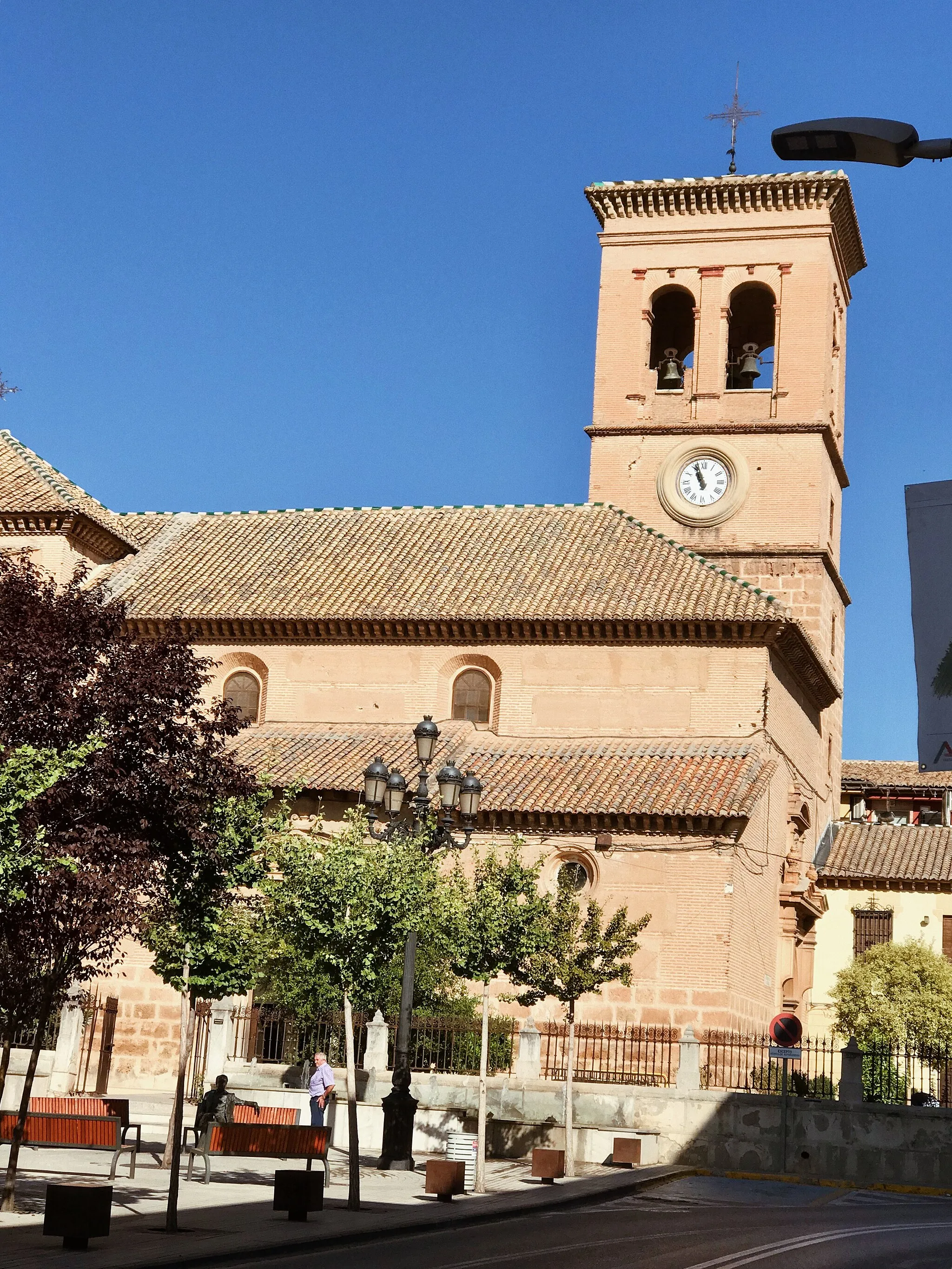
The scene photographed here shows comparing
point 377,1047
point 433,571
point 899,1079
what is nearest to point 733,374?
point 433,571

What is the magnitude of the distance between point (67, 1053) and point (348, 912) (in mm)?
11660

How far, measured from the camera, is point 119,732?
15.2 meters

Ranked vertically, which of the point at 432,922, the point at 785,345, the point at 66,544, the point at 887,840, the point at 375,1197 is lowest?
the point at 375,1197

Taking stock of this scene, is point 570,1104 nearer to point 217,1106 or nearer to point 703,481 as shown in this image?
point 217,1106

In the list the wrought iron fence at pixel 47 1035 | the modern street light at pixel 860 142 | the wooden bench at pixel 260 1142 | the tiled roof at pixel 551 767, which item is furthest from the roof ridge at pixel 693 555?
the modern street light at pixel 860 142

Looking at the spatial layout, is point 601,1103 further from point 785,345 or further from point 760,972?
point 785,345

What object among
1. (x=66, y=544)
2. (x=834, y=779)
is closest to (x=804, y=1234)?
(x=66, y=544)

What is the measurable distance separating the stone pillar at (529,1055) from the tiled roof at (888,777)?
28382mm

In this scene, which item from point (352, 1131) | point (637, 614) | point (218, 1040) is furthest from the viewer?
point (637, 614)

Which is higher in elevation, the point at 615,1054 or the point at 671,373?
the point at 671,373

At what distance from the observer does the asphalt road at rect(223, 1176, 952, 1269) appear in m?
12.7

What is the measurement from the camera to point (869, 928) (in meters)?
37.6

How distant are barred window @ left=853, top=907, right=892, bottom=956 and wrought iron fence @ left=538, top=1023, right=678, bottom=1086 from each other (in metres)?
11.7

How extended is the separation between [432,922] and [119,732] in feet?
21.6
